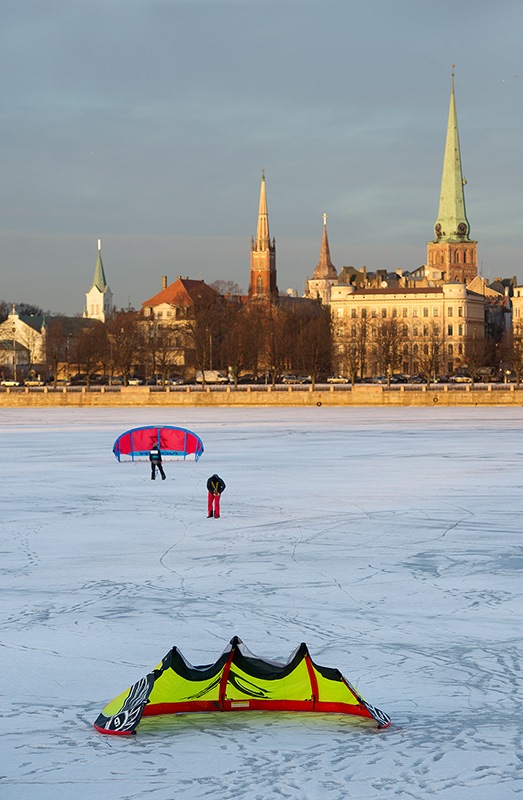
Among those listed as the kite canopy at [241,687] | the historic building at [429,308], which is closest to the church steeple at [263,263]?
the historic building at [429,308]

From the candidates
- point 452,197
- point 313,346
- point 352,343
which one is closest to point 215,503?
point 313,346

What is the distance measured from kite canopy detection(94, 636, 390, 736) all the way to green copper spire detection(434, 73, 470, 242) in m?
155

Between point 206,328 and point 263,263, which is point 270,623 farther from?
point 263,263

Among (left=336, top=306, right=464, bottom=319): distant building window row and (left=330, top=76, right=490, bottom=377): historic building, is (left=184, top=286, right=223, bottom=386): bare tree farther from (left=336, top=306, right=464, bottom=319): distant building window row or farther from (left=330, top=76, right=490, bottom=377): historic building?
(left=336, top=306, right=464, bottom=319): distant building window row

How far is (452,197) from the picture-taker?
168 meters

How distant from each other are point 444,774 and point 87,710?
2.42 meters

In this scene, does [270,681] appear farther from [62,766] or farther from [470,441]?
[470,441]

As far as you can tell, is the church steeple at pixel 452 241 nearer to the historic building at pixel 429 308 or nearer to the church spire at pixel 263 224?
the historic building at pixel 429 308

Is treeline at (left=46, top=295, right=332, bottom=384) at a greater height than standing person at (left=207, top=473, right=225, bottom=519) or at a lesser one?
greater

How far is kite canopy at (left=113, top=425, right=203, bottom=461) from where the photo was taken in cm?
2669

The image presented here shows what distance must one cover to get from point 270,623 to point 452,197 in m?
166

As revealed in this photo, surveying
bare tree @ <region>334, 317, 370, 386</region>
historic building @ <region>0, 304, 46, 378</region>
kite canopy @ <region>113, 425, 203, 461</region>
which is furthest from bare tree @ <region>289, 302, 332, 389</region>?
kite canopy @ <region>113, 425, 203, 461</region>

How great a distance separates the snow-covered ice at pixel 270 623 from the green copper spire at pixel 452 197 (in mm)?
145273

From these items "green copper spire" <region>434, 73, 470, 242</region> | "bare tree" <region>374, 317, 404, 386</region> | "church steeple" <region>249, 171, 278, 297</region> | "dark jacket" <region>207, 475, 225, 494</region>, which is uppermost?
"green copper spire" <region>434, 73, 470, 242</region>
